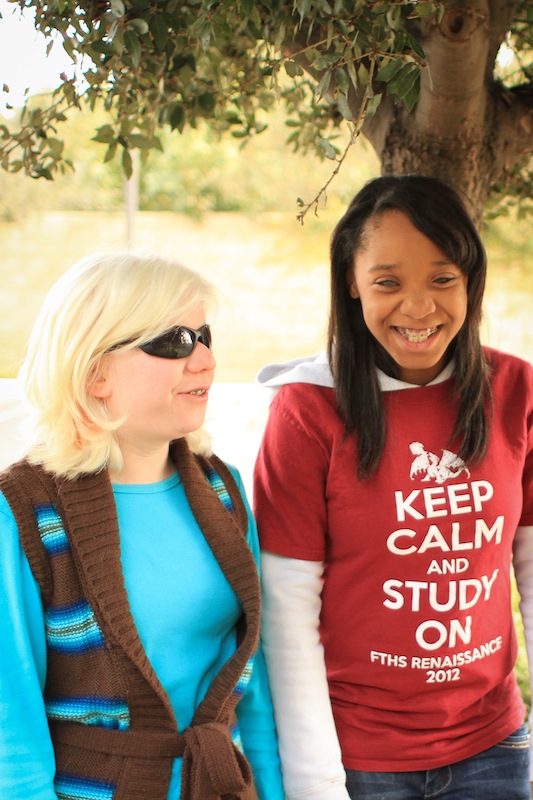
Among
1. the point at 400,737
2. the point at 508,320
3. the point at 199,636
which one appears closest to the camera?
the point at 199,636

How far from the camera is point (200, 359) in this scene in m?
1.78

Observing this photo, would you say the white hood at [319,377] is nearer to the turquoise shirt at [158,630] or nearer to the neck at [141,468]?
the turquoise shirt at [158,630]

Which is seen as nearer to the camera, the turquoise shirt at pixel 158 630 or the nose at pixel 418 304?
the turquoise shirt at pixel 158 630

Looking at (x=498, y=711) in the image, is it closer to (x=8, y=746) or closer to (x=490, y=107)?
(x=8, y=746)

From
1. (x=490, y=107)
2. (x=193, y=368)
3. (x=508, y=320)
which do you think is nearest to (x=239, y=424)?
(x=490, y=107)

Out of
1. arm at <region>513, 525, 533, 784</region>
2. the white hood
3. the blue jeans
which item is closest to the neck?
the white hood

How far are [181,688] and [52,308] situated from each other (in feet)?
2.48

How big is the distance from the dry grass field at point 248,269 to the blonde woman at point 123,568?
31.6 ft

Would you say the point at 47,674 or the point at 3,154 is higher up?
the point at 3,154

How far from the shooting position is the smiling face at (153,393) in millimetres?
1728

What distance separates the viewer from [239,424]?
22.6 feet

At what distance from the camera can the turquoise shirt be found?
60.0 inches

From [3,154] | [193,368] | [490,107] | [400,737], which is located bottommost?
[400,737]

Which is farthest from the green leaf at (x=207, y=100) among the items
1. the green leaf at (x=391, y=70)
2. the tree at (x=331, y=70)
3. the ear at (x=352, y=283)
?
the green leaf at (x=391, y=70)
